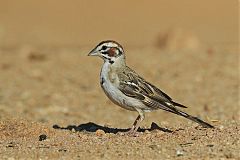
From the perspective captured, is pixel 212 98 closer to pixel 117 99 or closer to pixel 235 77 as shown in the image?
pixel 235 77

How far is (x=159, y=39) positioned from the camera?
22328mm

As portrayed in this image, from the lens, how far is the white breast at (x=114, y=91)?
916cm

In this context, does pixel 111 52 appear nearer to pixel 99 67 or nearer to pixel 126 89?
pixel 126 89

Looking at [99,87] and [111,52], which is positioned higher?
[99,87]

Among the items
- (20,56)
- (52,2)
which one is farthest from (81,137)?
(52,2)

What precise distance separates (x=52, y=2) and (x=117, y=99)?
2916 cm

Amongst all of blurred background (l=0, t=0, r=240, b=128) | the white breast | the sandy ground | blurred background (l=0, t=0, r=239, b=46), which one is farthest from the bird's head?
blurred background (l=0, t=0, r=239, b=46)

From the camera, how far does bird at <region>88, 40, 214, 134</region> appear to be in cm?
918

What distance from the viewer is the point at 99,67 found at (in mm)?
18578

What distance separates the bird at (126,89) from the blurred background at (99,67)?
1706 millimetres

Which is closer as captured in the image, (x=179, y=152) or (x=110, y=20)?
(x=179, y=152)

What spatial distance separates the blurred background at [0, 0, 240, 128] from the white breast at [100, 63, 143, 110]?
182cm

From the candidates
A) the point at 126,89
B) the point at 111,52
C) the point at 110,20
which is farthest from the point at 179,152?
the point at 110,20

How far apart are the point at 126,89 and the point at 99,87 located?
737 centimetres
